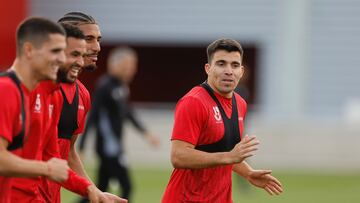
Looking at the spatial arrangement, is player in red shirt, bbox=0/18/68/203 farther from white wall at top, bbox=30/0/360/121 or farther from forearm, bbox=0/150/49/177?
white wall at top, bbox=30/0/360/121

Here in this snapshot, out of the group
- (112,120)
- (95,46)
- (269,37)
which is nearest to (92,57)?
(95,46)

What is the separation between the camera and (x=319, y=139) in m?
28.1

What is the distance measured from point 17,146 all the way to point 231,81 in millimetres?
2466

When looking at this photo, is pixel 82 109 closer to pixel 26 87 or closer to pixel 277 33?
pixel 26 87

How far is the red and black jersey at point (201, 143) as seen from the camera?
9281mm

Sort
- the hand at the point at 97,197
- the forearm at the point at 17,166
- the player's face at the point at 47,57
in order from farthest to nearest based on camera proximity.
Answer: the hand at the point at 97,197, the player's face at the point at 47,57, the forearm at the point at 17,166

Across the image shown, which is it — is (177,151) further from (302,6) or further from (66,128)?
(302,6)

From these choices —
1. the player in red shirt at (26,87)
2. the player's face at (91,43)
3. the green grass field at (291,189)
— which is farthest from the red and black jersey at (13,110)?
the green grass field at (291,189)

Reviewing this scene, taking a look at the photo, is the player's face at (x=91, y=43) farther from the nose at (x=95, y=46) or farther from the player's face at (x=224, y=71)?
the player's face at (x=224, y=71)

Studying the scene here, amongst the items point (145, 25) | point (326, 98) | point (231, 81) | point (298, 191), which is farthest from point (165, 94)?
point (231, 81)

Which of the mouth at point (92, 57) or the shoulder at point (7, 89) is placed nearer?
the shoulder at point (7, 89)

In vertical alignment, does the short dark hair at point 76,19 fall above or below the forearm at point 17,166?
above

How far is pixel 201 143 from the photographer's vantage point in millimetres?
9414

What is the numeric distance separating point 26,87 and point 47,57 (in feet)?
0.91
